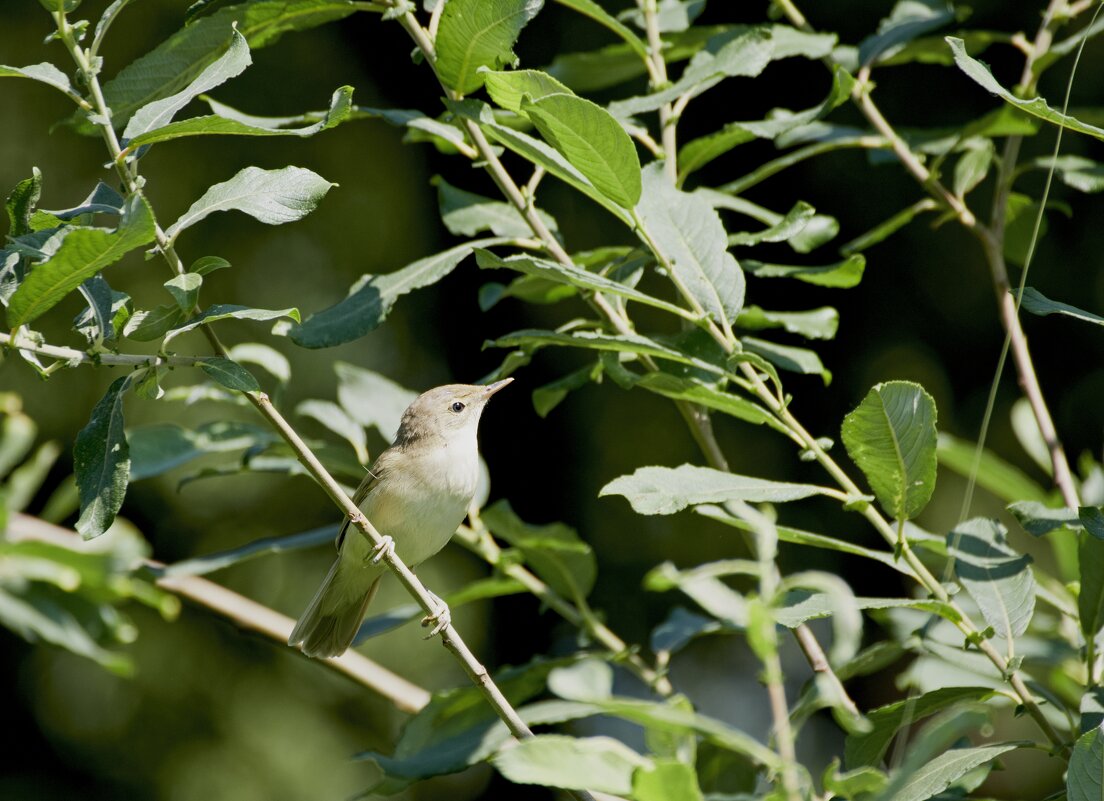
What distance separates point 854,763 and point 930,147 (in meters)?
1.65

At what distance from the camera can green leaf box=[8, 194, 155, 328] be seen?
1.48 m

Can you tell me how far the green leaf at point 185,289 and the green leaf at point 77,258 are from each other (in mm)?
101

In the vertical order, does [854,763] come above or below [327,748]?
above

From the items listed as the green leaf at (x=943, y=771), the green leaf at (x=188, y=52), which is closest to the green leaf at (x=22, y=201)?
the green leaf at (x=188, y=52)

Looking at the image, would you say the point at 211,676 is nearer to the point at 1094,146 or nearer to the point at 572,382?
the point at 572,382

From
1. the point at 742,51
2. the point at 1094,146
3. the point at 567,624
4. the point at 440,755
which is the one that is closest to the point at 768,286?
the point at 1094,146

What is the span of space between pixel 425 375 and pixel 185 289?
3665 millimetres

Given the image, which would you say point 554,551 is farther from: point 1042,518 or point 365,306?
point 1042,518

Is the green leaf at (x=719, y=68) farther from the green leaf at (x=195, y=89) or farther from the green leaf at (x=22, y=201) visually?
the green leaf at (x=22, y=201)

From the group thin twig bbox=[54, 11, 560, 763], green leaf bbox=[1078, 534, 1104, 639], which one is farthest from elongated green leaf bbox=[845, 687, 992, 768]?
thin twig bbox=[54, 11, 560, 763]

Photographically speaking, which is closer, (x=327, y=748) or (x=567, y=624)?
(x=567, y=624)

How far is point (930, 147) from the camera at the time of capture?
114 inches

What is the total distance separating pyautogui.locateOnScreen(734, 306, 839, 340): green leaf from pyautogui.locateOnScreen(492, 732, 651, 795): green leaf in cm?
155

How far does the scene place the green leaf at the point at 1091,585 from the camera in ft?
6.46
